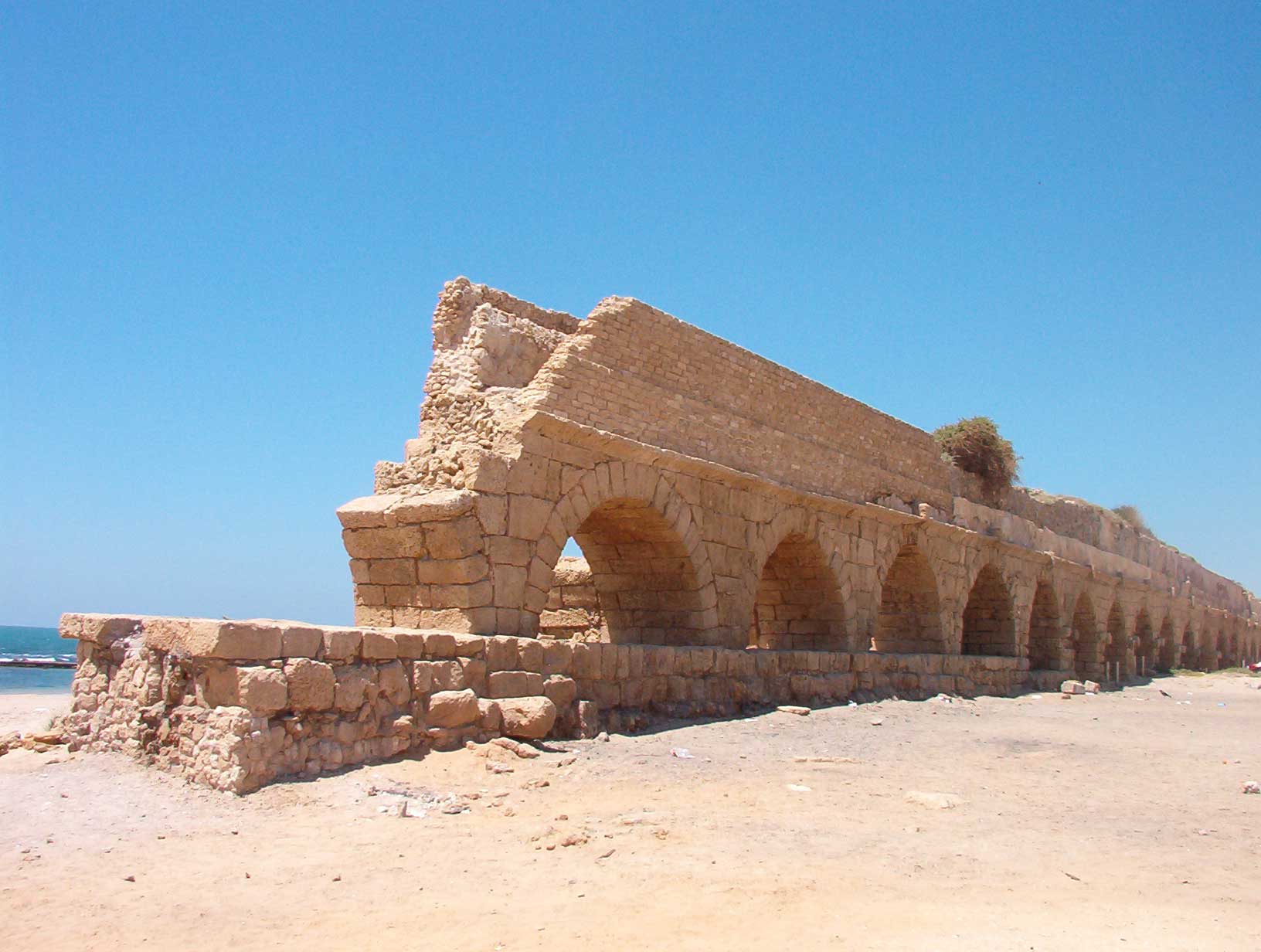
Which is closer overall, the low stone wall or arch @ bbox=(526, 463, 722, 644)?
the low stone wall

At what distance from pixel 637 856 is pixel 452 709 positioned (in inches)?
89.9

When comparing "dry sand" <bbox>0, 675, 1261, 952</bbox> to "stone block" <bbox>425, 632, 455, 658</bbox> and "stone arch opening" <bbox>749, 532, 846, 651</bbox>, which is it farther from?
"stone arch opening" <bbox>749, 532, 846, 651</bbox>

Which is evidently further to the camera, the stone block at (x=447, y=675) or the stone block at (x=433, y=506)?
the stone block at (x=433, y=506)

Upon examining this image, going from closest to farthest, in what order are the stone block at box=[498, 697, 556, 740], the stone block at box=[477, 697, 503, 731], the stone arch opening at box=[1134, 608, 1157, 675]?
the stone block at box=[477, 697, 503, 731] → the stone block at box=[498, 697, 556, 740] → the stone arch opening at box=[1134, 608, 1157, 675]

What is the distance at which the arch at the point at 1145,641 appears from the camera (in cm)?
2506

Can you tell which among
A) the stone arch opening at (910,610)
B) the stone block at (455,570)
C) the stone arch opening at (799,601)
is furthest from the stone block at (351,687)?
the stone arch opening at (910,610)

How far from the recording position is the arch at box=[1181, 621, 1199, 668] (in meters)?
29.5

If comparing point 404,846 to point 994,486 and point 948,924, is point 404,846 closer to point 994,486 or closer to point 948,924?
point 948,924

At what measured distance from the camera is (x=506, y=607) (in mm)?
7977

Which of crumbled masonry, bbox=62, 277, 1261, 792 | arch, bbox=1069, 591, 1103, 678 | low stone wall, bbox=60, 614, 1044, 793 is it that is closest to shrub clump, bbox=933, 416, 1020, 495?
crumbled masonry, bbox=62, 277, 1261, 792

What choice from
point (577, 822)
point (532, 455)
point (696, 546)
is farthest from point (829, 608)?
point (577, 822)

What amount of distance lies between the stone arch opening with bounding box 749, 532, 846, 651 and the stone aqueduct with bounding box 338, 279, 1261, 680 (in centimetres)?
2

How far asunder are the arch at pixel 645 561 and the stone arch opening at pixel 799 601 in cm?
211

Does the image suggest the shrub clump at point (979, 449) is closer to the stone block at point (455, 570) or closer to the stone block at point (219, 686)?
the stone block at point (455, 570)
